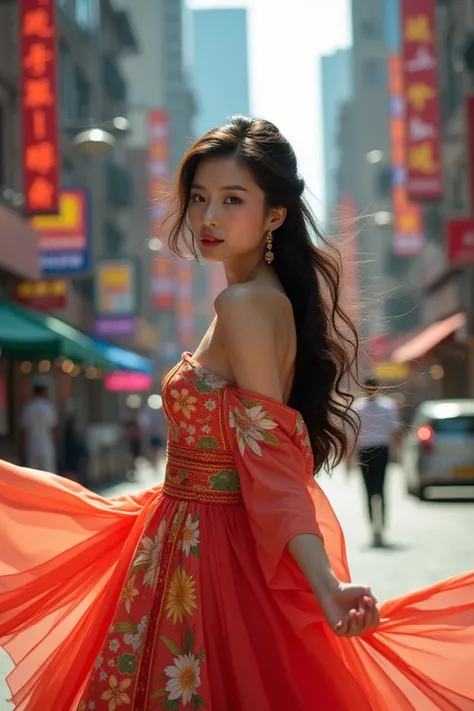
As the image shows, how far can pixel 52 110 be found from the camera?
2011 cm

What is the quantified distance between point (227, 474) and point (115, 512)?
1.54 ft

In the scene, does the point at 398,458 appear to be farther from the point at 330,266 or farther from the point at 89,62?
the point at 330,266

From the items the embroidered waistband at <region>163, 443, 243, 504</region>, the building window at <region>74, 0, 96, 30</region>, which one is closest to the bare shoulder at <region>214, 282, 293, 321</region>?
the embroidered waistband at <region>163, 443, 243, 504</region>

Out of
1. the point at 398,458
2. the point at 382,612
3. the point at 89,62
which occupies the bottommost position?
the point at 398,458

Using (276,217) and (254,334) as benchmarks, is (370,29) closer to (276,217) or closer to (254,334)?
(276,217)

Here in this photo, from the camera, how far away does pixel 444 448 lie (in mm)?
18172

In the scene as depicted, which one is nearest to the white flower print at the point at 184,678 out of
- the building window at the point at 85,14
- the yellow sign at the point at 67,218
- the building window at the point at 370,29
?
the yellow sign at the point at 67,218

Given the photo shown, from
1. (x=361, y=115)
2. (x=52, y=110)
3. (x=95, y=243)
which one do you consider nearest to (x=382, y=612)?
(x=52, y=110)

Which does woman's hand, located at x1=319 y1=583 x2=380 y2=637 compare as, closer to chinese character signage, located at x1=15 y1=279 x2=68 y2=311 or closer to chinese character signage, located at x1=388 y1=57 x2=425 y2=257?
chinese character signage, located at x1=15 y1=279 x2=68 y2=311

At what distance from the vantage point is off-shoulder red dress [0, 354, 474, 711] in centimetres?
287

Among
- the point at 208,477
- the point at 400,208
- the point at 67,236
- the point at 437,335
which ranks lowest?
the point at 208,477

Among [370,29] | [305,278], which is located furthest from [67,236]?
[370,29]

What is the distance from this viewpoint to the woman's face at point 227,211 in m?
3.12

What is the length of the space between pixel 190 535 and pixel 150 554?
0.42ft
